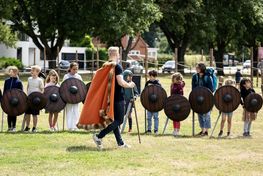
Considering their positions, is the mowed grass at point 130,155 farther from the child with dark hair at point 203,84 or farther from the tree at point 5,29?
the tree at point 5,29

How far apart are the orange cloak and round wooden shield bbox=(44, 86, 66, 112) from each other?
3152 mm

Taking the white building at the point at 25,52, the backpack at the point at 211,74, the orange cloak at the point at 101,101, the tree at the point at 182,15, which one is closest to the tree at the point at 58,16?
the tree at the point at 182,15

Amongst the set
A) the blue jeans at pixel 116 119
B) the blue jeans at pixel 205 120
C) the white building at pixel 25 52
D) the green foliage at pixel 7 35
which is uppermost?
the green foliage at pixel 7 35

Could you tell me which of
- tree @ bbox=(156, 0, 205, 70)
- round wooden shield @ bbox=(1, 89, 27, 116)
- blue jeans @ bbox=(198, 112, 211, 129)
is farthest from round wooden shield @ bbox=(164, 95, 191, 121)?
tree @ bbox=(156, 0, 205, 70)

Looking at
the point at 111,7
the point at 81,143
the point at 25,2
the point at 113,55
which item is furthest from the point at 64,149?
the point at 25,2

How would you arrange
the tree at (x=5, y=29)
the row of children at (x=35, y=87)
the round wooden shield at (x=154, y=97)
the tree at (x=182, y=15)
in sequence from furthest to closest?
the tree at (x=182, y=15) < the tree at (x=5, y=29) < the round wooden shield at (x=154, y=97) < the row of children at (x=35, y=87)

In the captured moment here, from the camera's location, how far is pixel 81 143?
1188 centimetres

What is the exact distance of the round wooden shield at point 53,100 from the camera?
14.2m

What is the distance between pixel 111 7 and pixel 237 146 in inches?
1257

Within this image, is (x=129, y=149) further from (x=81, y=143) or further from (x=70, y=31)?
(x=70, y=31)

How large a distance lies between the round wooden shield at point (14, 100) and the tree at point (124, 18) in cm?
2771

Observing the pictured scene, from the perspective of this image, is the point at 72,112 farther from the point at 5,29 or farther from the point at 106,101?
the point at 5,29

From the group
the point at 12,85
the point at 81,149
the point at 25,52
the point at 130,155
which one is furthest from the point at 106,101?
the point at 25,52

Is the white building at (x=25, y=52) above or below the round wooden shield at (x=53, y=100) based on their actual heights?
above
